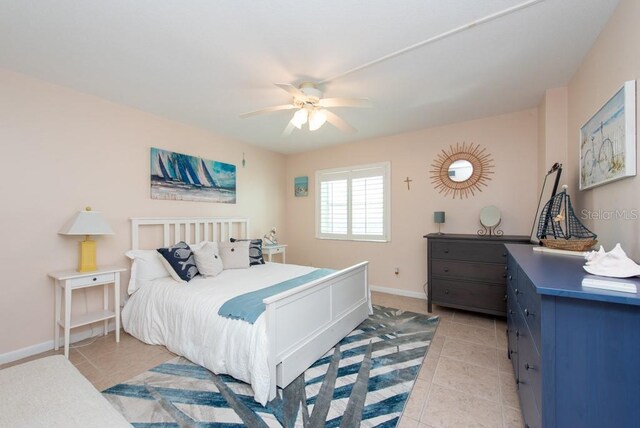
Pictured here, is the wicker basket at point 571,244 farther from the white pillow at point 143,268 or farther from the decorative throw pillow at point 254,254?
the white pillow at point 143,268

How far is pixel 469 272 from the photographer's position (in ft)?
10.7

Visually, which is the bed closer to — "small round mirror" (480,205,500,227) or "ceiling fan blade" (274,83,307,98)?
"ceiling fan blade" (274,83,307,98)

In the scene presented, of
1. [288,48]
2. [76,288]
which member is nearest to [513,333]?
[288,48]

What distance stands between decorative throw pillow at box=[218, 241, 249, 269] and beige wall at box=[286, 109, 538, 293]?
1.92 m

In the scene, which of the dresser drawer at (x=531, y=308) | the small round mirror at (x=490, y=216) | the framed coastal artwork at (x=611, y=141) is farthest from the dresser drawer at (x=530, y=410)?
the small round mirror at (x=490, y=216)

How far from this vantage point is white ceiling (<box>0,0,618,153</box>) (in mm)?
1683

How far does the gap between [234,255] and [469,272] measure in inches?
115

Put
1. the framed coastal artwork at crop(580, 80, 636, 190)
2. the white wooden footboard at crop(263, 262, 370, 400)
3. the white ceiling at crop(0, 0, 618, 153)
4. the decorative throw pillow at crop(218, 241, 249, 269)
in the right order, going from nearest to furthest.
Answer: the framed coastal artwork at crop(580, 80, 636, 190), the white ceiling at crop(0, 0, 618, 153), the white wooden footboard at crop(263, 262, 370, 400), the decorative throw pillow at crop(218, 241, 249, 269)

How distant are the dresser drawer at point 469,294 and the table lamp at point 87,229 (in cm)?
383

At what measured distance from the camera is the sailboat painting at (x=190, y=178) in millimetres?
3393

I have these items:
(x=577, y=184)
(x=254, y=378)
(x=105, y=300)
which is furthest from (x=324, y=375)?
(x=577, y=184)

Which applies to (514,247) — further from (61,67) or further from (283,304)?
(61,67)

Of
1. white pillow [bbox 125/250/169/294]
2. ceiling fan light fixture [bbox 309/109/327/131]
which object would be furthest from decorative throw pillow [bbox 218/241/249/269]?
ceiling fan light fixture [bbox 309/109/327/131]

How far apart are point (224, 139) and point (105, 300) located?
2.61 metres
